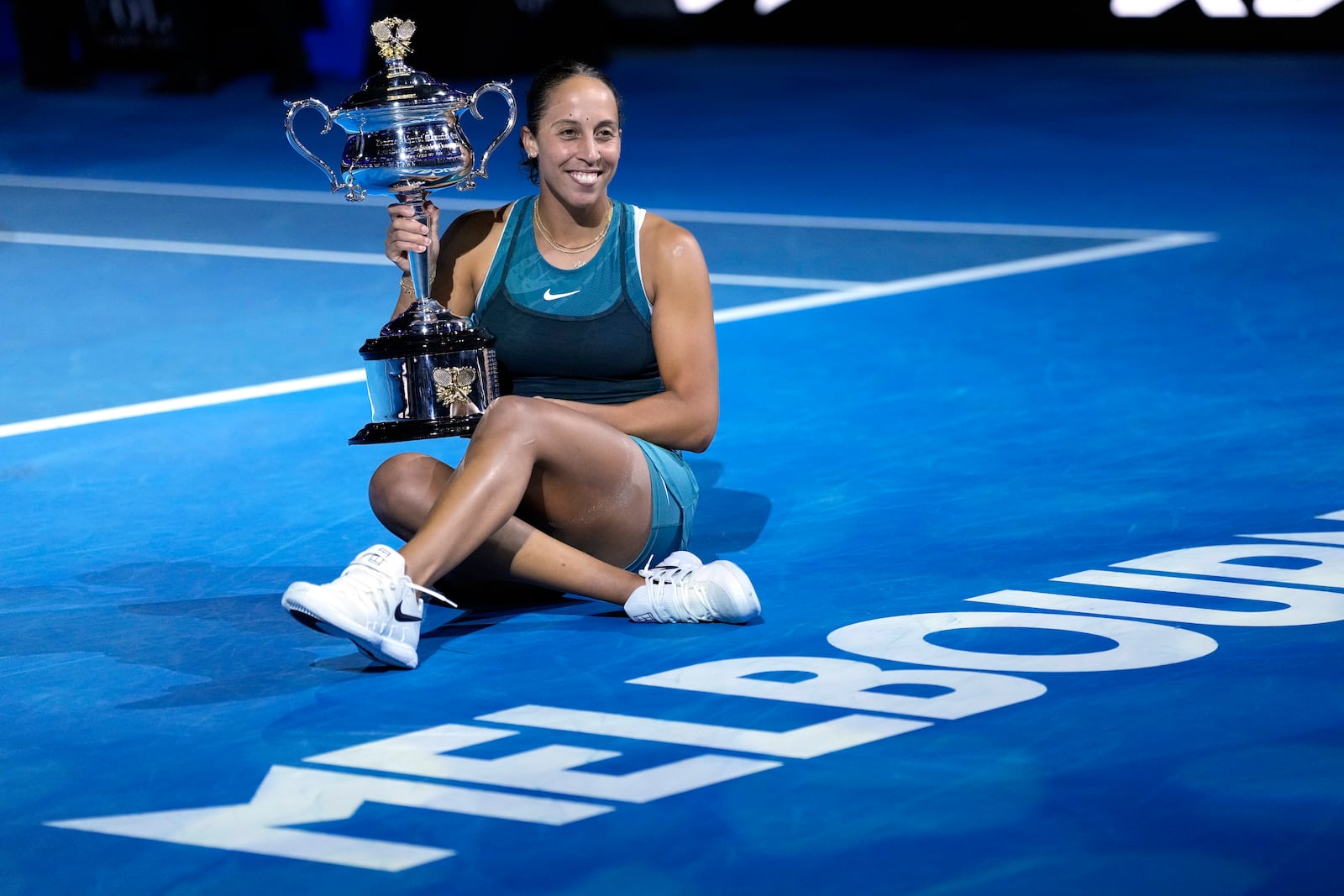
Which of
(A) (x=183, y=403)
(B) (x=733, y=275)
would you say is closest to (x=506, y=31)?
(B) (x=733, y=275)

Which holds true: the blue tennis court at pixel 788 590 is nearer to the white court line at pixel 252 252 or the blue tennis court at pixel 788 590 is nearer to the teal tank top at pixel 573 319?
the white court line at pixel 252 252

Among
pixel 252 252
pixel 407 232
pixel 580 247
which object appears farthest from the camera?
pixel 252 252

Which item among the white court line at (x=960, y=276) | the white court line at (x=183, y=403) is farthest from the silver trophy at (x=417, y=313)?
the white court line at (x=960, y=276)

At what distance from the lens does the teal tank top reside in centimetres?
460

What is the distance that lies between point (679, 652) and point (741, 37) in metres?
15.8

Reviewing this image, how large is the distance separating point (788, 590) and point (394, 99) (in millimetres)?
1401

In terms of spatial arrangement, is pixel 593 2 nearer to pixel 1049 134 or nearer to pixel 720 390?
pixel 1049 134

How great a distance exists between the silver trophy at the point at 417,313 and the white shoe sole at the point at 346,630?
0.65 meters

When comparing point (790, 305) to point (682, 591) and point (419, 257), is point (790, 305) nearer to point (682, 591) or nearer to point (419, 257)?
point (419, 257)

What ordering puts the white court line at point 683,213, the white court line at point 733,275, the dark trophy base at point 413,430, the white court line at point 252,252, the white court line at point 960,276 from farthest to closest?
the white court line at point 683,213
the white court line at point 252,252
the white court line at point 960,276
the white court line at point 733,275
the dark trophy base at point 413,430

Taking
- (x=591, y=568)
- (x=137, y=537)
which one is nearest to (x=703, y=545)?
(x=591, y=568)

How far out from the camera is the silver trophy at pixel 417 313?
4.55 m

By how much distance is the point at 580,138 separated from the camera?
4535 millimetres

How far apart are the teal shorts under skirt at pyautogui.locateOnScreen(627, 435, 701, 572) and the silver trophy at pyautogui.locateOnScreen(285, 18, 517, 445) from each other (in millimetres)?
414
